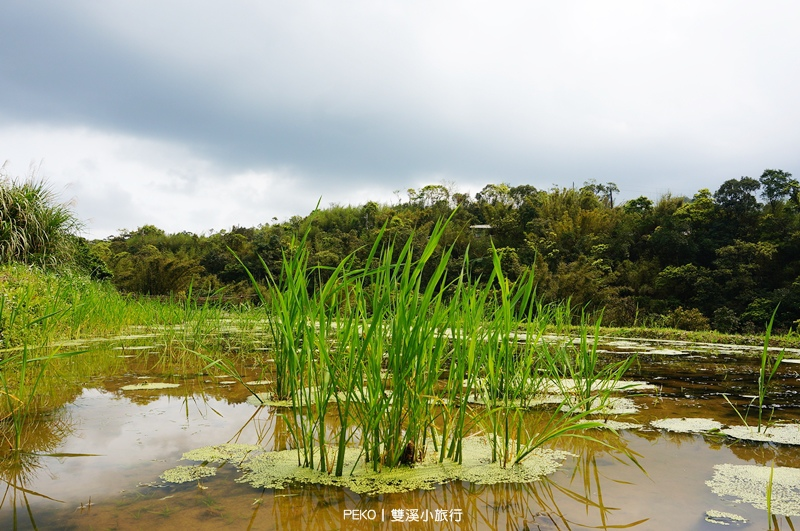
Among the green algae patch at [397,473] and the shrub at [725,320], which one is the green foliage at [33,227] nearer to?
the green algae patch at [397,473]

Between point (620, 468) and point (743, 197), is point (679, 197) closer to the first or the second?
point (743, 197)

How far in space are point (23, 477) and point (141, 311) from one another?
4658 mm

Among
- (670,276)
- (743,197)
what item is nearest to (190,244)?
(670,276)

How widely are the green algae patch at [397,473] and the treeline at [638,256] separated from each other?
242 inches

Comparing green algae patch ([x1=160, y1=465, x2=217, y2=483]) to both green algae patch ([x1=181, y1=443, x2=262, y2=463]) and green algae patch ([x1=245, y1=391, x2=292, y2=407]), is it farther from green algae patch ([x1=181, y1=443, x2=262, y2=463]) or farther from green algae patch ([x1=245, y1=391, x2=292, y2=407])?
green algae patch ([x1=245, y1=391, x2=292, y2=407])

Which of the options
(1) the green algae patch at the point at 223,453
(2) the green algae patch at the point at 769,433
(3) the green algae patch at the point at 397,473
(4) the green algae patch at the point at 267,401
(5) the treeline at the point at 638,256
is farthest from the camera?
(5) the treeline at the point at 638,256

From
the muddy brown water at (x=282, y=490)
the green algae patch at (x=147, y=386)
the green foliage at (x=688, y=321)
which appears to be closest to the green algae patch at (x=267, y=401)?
the muddy brown water at (x=282, y=490)

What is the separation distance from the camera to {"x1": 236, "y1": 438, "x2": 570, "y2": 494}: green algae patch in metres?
1.35

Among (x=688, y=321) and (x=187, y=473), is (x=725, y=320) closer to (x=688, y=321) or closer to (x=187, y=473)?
(x=688, y=321)

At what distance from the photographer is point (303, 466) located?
Result: 1468 millimetres

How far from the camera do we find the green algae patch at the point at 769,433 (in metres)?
1.77

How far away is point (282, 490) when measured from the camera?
4.32ft

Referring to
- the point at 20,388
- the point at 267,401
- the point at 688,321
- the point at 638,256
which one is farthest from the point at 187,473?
the point at 638,256

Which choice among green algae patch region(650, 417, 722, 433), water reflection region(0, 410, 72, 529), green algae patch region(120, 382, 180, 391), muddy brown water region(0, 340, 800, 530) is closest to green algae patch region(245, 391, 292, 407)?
muddy brown water region(0, 340, 800, 530)
